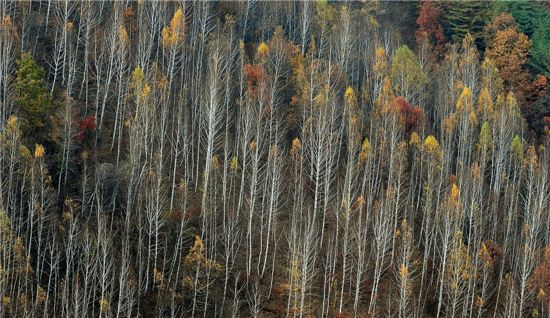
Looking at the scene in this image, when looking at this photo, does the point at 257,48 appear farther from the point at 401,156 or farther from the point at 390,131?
the point at 401,156

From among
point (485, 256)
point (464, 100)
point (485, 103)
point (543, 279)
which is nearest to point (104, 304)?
point (485, 256)

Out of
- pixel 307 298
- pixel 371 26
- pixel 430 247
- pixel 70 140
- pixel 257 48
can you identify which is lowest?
pixel 307 298

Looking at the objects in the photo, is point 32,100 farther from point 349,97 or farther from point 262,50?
point 349,97

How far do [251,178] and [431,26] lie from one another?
39381 mm

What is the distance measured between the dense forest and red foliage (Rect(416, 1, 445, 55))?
1171 cm

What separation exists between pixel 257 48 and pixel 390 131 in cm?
1398

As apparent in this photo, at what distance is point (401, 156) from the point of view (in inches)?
1497

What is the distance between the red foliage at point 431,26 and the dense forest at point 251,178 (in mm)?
11709

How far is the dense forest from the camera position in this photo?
30.1 metres

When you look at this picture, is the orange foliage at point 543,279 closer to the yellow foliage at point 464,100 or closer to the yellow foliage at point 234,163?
the yellow foliage at point 464,100

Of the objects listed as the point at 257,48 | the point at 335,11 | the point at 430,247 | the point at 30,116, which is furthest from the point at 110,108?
the point at 335,11

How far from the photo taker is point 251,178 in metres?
36.3

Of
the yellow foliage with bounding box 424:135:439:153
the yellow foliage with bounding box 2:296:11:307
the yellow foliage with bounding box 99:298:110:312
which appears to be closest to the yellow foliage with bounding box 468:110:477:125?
the yellow foliage with bounding box 424:135:439:153

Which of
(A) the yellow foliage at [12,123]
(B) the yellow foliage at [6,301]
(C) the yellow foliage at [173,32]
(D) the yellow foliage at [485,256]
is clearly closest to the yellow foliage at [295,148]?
(D) the yellow foliage at [485,256]
